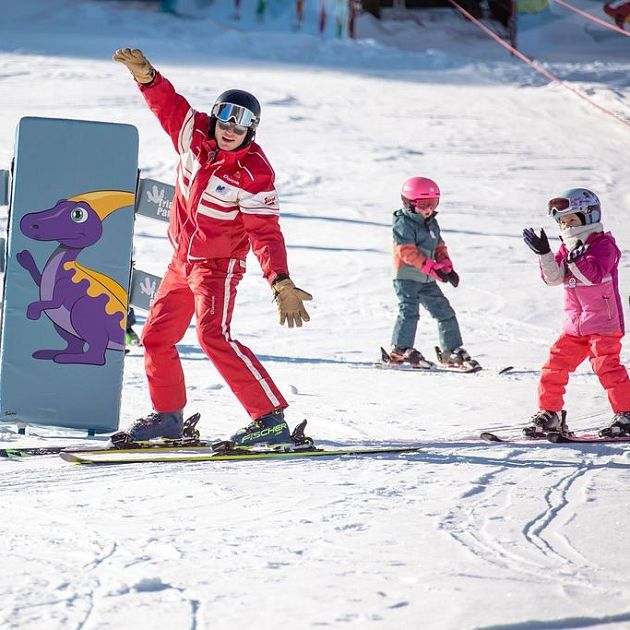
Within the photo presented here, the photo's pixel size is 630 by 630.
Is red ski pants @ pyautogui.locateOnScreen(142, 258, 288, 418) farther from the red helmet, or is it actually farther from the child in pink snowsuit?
the red helmet

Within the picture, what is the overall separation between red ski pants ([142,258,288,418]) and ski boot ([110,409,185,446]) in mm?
43

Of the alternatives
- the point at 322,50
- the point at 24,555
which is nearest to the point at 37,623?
the point at 24,555

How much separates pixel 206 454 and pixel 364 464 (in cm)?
74

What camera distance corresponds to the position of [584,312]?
584 centimetres

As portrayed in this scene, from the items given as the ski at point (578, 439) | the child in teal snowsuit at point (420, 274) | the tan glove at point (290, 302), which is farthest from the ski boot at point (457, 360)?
the tan glove at point (290, 302)

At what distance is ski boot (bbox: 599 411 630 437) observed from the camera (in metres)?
5.76

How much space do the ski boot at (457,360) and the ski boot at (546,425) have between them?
227 cm

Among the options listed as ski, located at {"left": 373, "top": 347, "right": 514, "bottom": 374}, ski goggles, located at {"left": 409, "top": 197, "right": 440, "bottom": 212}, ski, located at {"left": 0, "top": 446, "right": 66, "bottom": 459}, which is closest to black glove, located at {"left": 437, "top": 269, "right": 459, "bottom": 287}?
ski goggles, located at {"left": 409, "top": 197, "right": 440, "bottom": 212}

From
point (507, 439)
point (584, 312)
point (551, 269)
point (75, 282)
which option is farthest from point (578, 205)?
point (75, 282)

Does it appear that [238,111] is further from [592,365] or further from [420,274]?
[420,274]

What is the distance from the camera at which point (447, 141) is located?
18391 millimetres

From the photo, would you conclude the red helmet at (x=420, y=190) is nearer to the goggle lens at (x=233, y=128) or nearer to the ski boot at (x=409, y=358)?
the ski boot at (x=409, y=358)

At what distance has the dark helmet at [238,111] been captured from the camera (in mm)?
5055

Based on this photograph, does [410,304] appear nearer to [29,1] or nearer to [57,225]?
[57,225]
